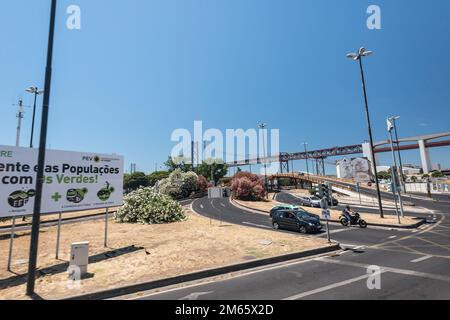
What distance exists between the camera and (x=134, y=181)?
300 ft

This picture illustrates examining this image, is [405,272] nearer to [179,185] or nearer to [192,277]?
[192,277]

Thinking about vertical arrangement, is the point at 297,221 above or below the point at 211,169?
below

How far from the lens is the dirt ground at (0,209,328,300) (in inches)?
311

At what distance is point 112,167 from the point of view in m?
13.1

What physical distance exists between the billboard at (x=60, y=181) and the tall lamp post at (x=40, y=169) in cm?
351

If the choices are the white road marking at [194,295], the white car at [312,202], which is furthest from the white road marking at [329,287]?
the white car at [312,202]

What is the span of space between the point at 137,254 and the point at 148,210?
10770 millimetres

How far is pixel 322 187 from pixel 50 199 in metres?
12.2

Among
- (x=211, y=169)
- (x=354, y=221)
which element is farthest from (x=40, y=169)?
(x=211, y=169)

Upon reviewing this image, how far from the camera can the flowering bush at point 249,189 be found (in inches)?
1624

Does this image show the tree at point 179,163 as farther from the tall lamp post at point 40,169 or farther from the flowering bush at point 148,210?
the tall lamp post at point 40,169

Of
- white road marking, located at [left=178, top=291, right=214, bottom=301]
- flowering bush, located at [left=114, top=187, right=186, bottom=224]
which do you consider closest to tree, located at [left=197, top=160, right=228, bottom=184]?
flowering bush, located at [left=114, top=187, right=186, bottom=224]

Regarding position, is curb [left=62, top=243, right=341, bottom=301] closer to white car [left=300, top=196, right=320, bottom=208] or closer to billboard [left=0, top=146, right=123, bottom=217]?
billboard [left=0, top=146, right=123, bottom=217]

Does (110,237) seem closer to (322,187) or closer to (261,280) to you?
(261,280)
